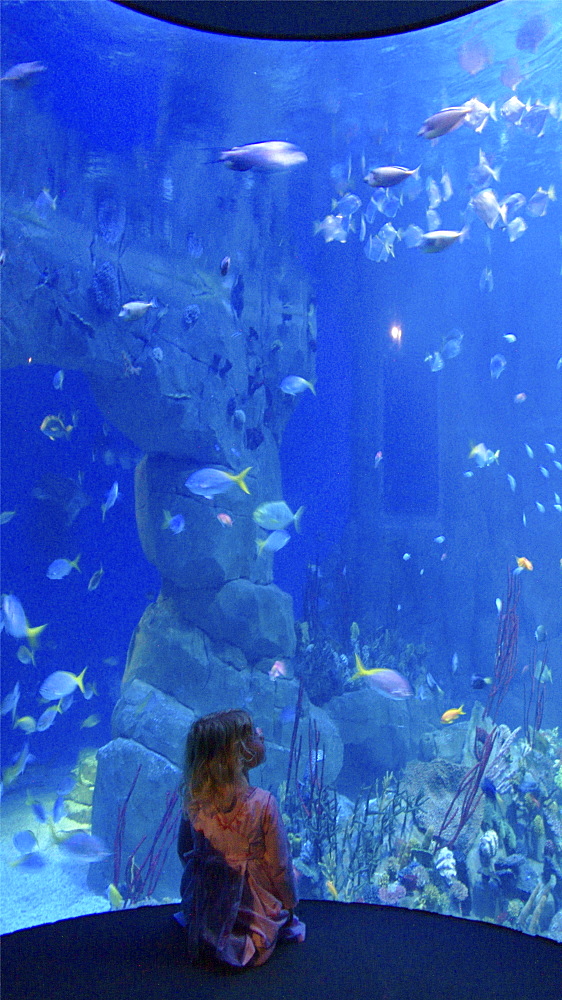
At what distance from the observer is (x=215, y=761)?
2.46 metres

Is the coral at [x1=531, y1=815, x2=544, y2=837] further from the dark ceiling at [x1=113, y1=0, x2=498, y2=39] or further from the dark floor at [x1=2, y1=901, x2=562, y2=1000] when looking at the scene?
the dark ceiling at [x1=113, y1=0, x2=498, y2=39]

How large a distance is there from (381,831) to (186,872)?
5.84 metres

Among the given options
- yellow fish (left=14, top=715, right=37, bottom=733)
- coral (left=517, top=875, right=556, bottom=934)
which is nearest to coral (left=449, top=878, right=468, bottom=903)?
coral (left=517, top=875, right=556, bottom=934)

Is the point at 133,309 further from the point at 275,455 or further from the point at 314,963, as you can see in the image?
the point at 314,963

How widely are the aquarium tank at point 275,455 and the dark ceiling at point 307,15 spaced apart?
0.47 feet

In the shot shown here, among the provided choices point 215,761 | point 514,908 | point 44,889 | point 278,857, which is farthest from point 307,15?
point 44,889

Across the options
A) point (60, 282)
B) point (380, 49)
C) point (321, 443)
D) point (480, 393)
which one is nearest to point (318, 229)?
point (60, 282)

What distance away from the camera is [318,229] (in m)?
8.50

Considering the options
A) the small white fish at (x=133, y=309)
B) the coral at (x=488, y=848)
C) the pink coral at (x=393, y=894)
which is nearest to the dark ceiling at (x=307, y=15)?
the small white fish at (x=133, y=309)

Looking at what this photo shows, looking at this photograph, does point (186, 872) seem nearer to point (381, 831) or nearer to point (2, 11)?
point (381, 831)

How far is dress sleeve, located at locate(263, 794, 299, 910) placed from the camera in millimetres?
2418

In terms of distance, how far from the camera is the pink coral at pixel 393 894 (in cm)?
672

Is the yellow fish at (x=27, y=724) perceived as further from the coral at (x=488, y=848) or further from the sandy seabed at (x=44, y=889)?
the coral at (x=488, y=848)

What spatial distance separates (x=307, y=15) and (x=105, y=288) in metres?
6.36
